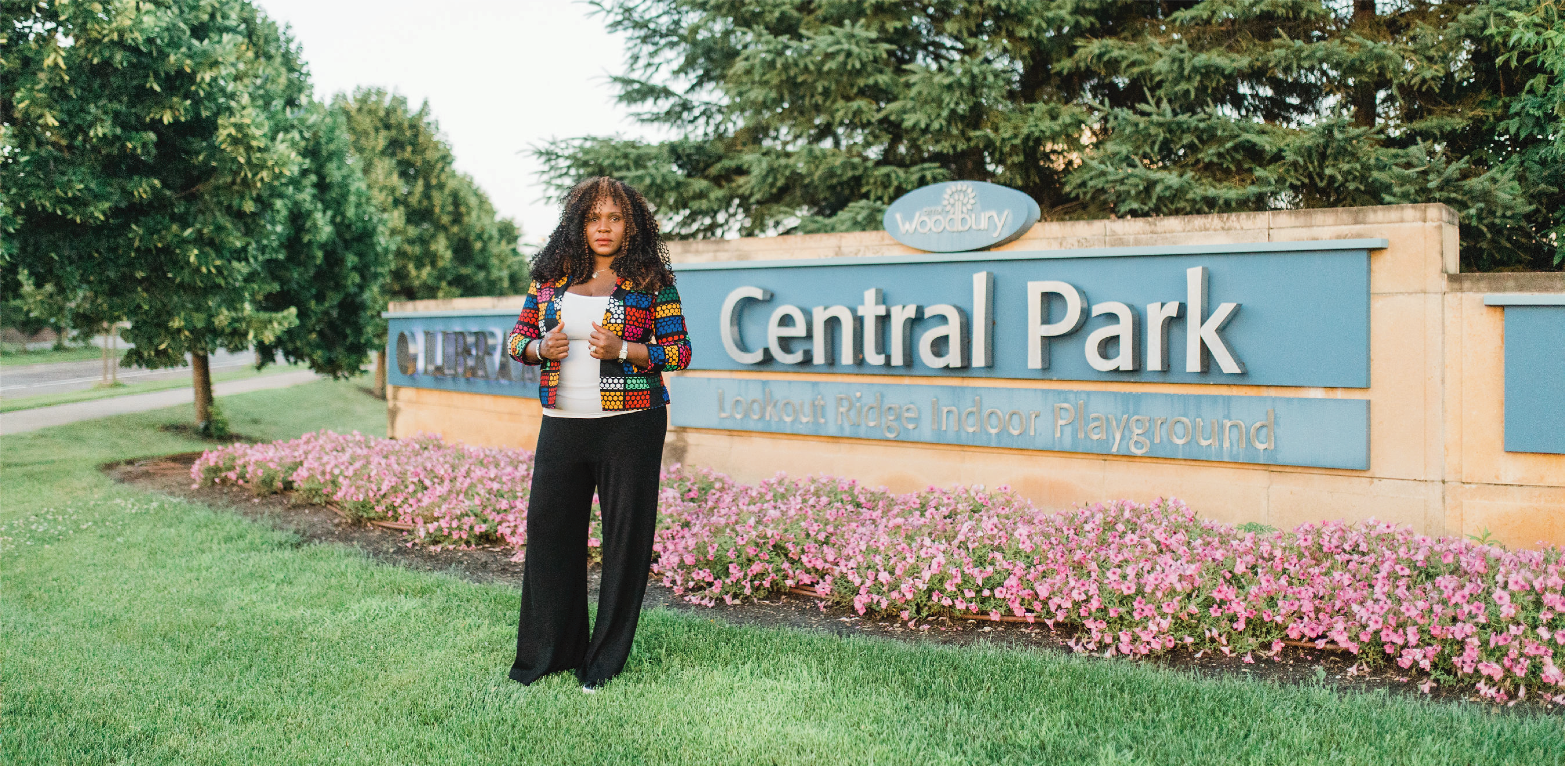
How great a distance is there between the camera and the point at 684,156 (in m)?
12.4

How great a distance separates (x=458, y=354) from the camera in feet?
32.7

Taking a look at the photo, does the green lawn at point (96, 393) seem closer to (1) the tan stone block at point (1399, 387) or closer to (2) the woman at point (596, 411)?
(2) the woman at point (596, 411)

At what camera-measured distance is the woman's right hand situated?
3.62 m

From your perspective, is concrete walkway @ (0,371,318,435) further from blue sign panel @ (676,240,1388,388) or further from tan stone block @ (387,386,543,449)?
blue sign panel @ (676,240,1388,388)

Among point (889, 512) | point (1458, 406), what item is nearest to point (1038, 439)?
point (889, 512)

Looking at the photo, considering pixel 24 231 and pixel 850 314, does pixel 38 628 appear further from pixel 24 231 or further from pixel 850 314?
pixel 24 231

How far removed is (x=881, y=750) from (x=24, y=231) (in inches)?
421

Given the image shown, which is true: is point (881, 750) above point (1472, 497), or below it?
below

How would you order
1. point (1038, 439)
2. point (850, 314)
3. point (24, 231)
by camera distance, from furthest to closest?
point (24, 231) → point (850, 314) → point (1038, 439)

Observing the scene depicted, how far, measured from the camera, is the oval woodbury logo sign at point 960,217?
22.4 feet

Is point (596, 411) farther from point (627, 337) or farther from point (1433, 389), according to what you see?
point (1433, 389)

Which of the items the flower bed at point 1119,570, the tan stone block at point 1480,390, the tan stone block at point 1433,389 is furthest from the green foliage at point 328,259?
the tan stone block at point 1480,390

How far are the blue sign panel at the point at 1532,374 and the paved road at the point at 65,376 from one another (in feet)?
75.4

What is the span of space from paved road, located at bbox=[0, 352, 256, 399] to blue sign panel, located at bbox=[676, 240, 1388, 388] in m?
18.6
